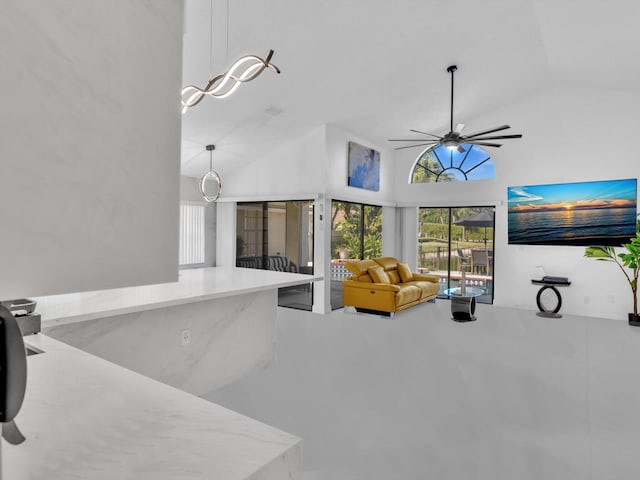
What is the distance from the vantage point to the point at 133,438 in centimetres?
86

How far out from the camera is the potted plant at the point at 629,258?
5.49 m

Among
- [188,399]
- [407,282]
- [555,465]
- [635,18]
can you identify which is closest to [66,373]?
[188,399]

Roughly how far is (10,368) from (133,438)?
425 mm

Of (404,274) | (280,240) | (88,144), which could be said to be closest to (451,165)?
(404,274)

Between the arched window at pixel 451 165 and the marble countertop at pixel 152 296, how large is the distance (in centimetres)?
523

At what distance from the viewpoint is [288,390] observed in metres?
3.19

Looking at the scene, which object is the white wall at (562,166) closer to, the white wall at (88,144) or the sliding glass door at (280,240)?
the sliding glass door at (280,240)

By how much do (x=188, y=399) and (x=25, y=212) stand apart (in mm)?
768

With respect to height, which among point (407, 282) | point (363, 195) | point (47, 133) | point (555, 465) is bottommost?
point (555, 465)

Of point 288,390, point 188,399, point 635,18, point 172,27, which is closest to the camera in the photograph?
point 172,27

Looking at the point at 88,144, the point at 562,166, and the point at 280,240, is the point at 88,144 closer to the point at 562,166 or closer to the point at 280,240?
the point at 280,240

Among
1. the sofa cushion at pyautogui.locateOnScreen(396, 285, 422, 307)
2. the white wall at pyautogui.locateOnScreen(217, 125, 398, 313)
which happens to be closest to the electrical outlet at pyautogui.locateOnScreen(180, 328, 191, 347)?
the white wall at pyautogui.locateOnScreen(217, 125, 398, 313)

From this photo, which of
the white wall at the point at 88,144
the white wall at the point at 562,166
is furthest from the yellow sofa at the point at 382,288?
the white wall at the point at 88,144

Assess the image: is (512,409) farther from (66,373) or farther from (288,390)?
(66,373)
